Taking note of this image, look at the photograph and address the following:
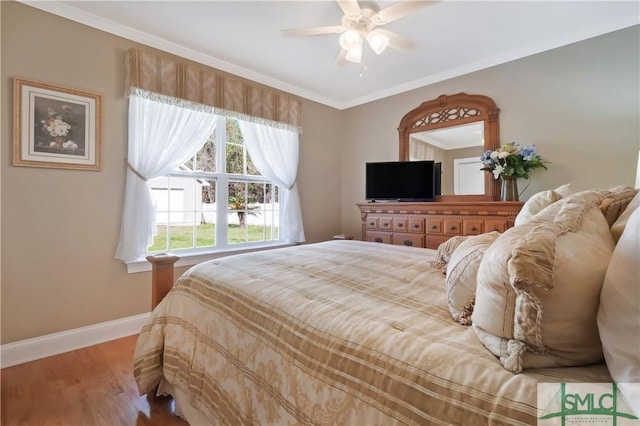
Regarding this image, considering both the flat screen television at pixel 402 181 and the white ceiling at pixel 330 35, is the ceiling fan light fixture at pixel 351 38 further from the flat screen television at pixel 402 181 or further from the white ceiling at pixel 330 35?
the flat screen television at pixel 402 181

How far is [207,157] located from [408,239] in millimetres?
2446

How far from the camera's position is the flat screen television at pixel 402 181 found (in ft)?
11.1

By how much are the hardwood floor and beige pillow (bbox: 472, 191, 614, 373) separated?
1.65 metres

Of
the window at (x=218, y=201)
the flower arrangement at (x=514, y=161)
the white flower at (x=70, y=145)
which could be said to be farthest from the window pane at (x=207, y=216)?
the flower arrangement at (x=514, y=161)

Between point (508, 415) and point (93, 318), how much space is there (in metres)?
2.95

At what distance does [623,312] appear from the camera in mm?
516

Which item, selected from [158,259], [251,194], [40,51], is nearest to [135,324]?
[158,259]

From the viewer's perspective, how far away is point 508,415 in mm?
536

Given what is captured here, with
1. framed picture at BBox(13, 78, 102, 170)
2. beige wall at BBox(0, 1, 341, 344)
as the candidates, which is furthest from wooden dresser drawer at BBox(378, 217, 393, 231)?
framed picture at BBox(13, 78, 102, 170)

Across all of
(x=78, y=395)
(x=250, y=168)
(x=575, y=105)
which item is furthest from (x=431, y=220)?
(x=78, y=395)

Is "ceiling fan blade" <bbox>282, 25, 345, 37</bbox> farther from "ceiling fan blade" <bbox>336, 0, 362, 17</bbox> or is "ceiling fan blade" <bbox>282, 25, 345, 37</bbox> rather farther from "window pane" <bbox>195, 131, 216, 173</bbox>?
"window pane" <bbox>195, 131, 216, 173</bbox>

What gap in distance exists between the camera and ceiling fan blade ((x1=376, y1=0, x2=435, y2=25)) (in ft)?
5.80

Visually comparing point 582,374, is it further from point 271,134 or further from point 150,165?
point 271,134

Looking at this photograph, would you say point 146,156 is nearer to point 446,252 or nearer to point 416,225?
point 446,252
